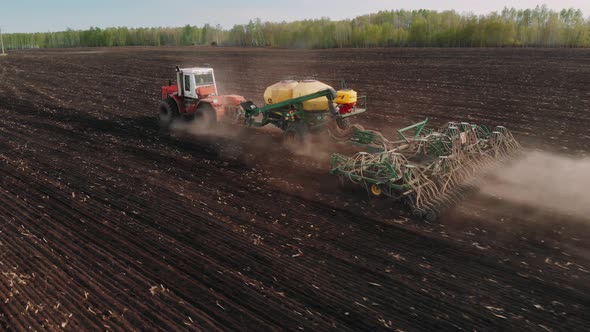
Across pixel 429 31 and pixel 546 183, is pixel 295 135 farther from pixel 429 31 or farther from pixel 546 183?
pixel 429 31

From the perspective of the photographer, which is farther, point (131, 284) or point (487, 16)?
point (487, 16)

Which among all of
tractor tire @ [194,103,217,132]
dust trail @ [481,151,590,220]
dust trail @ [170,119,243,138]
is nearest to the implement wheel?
dust trail @ [481,151,590,220]

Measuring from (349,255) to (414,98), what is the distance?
15.9 meters

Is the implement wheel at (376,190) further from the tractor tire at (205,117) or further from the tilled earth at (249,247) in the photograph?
the tractor tire at (205,117)

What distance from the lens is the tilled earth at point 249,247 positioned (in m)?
5.90

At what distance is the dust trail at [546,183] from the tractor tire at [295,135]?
17.8ft

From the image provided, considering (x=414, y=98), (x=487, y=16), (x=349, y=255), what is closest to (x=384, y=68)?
(x=414, y=98)

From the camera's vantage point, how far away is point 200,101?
1531cm

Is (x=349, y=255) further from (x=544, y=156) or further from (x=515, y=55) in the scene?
(x=515, y=55)

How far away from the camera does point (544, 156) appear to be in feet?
40.5

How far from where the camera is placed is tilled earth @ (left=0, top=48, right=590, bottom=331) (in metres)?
5.90

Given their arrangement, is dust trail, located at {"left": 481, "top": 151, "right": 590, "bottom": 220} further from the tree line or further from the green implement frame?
the tree line

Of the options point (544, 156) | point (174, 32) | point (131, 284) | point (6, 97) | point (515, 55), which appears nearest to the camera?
point (131, 284)

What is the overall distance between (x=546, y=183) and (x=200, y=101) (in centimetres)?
1130
